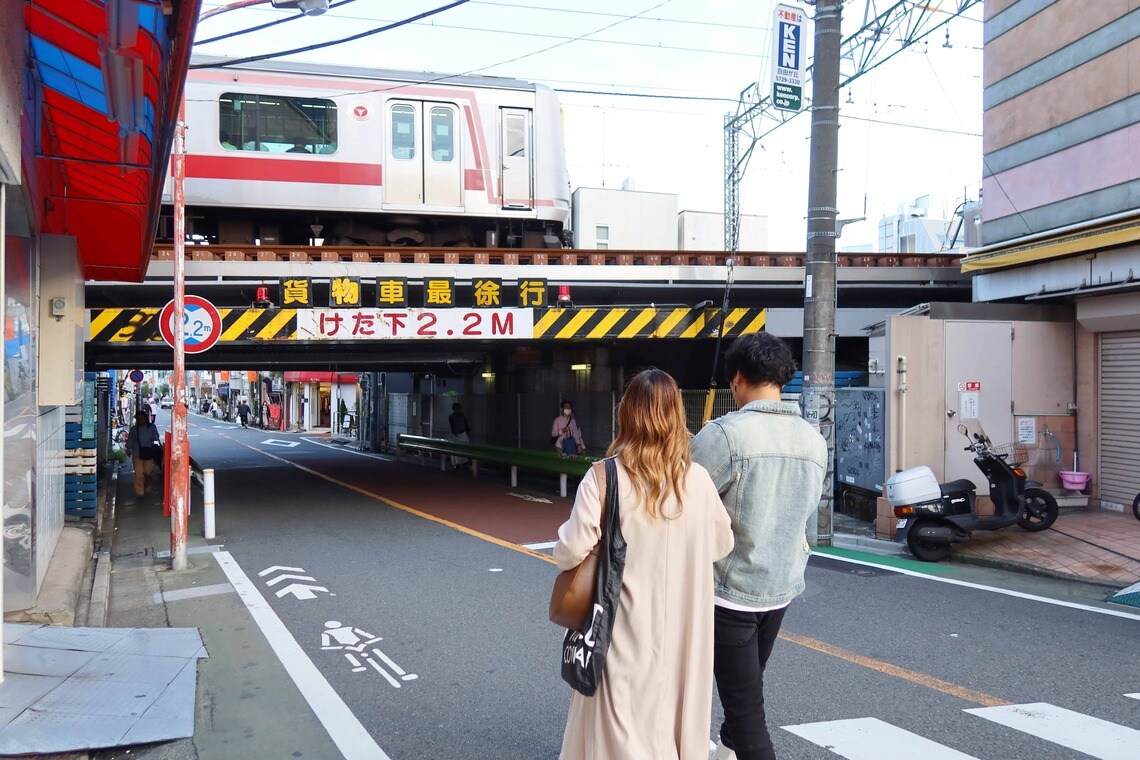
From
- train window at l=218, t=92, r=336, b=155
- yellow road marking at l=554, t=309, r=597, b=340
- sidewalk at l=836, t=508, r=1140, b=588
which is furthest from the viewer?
train window at l=218, t=92, r=336, b=155

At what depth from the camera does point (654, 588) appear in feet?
9.12

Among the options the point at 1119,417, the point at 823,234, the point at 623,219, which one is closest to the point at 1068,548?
the point at 1119,417

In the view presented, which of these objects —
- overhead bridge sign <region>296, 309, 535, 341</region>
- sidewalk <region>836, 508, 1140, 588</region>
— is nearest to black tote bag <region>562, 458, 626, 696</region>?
sidewalk <region>836, 508, 1140, 588</region>

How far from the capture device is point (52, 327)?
28.8 ft

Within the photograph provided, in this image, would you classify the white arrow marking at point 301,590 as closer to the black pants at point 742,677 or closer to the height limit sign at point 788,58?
the black pants at point 742,677

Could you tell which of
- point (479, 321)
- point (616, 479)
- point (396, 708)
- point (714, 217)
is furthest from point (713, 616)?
point (714, 217)

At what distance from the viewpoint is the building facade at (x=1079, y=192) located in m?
10.1

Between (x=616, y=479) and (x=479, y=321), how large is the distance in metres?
9.92

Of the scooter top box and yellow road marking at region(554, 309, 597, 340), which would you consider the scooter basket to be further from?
yellow road marking at region(554, 309, 597, 340)

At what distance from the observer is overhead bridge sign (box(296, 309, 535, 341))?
12.0 m

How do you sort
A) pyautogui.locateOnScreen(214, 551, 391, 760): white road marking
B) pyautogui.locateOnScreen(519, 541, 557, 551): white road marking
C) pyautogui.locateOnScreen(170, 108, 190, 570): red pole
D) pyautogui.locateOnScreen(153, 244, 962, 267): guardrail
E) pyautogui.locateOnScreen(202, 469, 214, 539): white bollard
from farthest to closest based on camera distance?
pyautogui.locateOnScreen(153, 244, 962, 267): guardrail < pyautogui.locateOnScreen(202, 469, 214, 539): white bollard < pyautogui.locateOnScreen(519, 541, 557, 551): white road marking < pyautogui.locateOnScreen(170, 108, 190, 570): red pole < pyautogui.locateOnScreen(214, 551, 391, 760): white road marking

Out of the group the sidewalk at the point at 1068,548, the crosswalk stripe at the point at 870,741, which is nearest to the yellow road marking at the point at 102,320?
the sidewalk at the point at 1068,548

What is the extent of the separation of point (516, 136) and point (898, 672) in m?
11.9

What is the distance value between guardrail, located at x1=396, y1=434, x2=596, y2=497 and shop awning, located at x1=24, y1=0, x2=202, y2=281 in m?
6.82
